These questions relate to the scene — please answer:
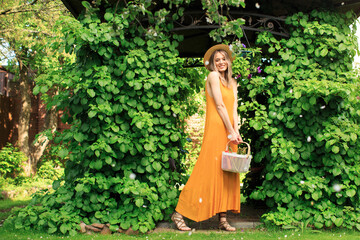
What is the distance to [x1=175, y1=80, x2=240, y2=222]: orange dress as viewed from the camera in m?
4.24

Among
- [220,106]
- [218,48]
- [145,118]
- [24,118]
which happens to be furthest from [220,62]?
[24,118]

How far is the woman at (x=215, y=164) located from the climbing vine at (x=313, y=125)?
448 millimetres

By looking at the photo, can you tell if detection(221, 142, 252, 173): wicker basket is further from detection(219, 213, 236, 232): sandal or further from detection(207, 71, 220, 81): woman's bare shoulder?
detection(207, 71, 220, 81): woman's bare shoulder

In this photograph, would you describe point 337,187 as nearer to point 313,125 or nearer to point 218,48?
point 313,125

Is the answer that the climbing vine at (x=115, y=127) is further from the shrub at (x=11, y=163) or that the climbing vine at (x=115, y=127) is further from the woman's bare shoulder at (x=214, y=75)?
the shrub at (x=11, y=163)

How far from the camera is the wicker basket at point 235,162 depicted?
395 cm

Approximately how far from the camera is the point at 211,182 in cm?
423

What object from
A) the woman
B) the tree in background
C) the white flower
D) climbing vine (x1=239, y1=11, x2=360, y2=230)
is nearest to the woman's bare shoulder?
the woman

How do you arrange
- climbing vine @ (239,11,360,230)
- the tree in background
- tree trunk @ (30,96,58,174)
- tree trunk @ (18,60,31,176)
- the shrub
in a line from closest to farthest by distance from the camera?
1. climbing vine @ (239,11,360,230)
2. the tree in background
3. the shrub
4. tree trunk @ (18,60,31,176)
5. tree trunk @ (30,96,58,174)

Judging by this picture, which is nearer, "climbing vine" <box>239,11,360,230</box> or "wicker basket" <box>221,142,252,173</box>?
"wicker basket" <box>221,142,252,173</box>

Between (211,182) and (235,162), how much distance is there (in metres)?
0.43

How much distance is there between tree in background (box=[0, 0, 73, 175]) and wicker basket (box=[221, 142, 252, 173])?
444 centimetres

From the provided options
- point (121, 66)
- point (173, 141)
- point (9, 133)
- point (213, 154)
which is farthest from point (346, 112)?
point (9, 133)

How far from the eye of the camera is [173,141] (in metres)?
4.80
